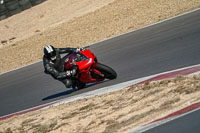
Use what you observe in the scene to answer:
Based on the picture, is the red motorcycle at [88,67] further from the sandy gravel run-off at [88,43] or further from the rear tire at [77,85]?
the sandy gravel run-off at [88,43]

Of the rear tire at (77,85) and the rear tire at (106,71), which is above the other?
the rear tire at (106,71)

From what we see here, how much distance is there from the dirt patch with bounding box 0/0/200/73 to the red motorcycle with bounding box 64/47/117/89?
684 centimetres

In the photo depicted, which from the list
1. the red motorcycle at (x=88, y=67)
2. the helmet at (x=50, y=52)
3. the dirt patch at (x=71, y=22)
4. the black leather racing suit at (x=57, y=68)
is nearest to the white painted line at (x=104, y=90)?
the red motorcycle at (x=88, y=67)

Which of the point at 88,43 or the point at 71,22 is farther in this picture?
the point at 71,22

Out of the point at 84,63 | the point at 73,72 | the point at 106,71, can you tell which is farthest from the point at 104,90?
the point at 73,72

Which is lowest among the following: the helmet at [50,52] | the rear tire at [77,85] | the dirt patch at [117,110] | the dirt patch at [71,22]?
the dirt patch at [117,110]

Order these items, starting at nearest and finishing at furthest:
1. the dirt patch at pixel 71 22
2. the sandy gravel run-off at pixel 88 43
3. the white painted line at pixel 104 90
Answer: the sandy gravel run-off at pixel 88 43 → the white painted line at pixel 104 90 → the dirt patch at pixel 71 22

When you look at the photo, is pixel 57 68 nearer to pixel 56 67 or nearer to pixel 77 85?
pixel 56 67

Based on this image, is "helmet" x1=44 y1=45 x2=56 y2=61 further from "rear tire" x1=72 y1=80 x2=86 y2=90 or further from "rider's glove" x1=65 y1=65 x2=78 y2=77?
"rear tire" x1=72 y1=80 x2=86 y2=90

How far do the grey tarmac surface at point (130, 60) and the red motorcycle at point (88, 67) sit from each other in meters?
0.25

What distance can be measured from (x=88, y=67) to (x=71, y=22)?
11.9 meters

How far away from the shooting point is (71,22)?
21312 millimetres

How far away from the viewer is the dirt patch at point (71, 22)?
17.2 m

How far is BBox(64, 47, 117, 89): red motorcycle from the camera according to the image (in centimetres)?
971
